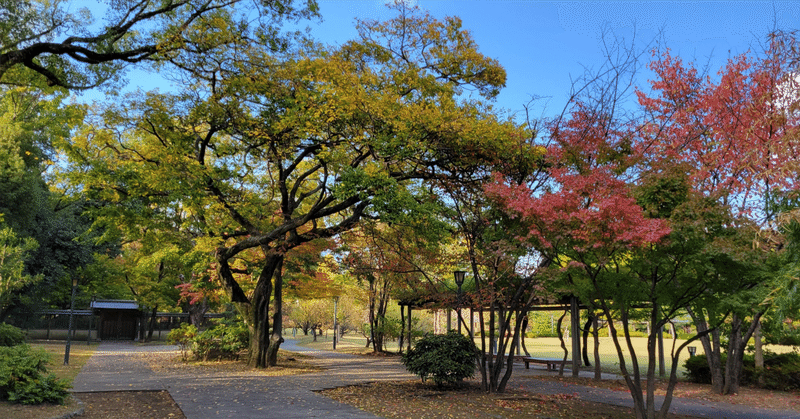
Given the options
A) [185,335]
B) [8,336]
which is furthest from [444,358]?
[8,336]

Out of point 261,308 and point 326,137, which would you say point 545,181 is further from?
point 261,308

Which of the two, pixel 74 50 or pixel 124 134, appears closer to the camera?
pixel 74 50

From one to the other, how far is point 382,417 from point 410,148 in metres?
4.96

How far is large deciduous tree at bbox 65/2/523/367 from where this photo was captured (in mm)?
9891

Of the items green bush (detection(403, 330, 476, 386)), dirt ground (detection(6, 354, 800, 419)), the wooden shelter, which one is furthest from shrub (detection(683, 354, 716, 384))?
the wooden shelter

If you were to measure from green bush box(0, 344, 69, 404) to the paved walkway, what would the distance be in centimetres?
182

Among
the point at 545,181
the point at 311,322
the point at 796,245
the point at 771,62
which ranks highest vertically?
the point at 771,62

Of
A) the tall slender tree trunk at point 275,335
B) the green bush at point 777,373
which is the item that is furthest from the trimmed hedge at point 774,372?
the tall slender tree trunk at point 275,335

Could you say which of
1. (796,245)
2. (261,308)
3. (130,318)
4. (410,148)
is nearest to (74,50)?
(410,148)

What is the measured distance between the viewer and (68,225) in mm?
26703

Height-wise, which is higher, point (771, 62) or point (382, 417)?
point (771, 62)

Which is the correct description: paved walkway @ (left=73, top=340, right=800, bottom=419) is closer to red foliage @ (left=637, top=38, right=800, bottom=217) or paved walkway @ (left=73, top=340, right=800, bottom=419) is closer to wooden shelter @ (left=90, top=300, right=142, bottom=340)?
red foliage @ (left=637, top=38, right=800, bottom=217)

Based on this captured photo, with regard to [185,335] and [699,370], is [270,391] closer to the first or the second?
[185,335]

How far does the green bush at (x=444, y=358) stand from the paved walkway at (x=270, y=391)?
72.6 inches
